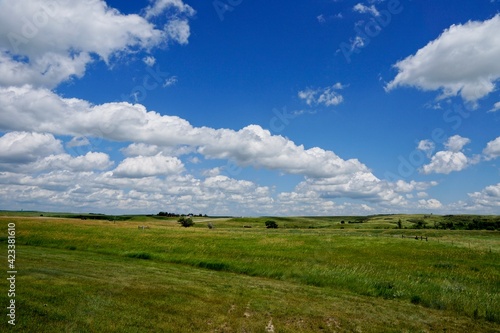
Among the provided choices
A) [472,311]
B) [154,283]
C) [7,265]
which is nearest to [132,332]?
[154,283]

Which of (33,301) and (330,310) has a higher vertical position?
(33,301)

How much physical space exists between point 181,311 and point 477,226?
195263 millimetres

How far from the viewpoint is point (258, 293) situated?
2286 cm

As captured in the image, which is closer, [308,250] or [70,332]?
[70,332]

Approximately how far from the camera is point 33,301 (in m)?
16.1

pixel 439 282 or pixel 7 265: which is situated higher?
pixel 7 265

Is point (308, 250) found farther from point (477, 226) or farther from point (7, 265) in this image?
point (477, 226)

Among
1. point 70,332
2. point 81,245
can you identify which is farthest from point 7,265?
point 81,245

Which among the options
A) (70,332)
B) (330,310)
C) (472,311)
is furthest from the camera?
(472,311)

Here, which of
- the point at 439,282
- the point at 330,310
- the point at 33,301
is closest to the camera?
the point at 33,301

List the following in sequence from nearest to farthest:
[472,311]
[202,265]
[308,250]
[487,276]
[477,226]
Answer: [472,311] → [487,276] → [202,265] → [308,250] → [477,226]

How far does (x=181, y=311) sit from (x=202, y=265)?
843 inches

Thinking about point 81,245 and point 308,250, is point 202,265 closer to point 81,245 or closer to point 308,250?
point 308,250

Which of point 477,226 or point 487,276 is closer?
point 487,276
